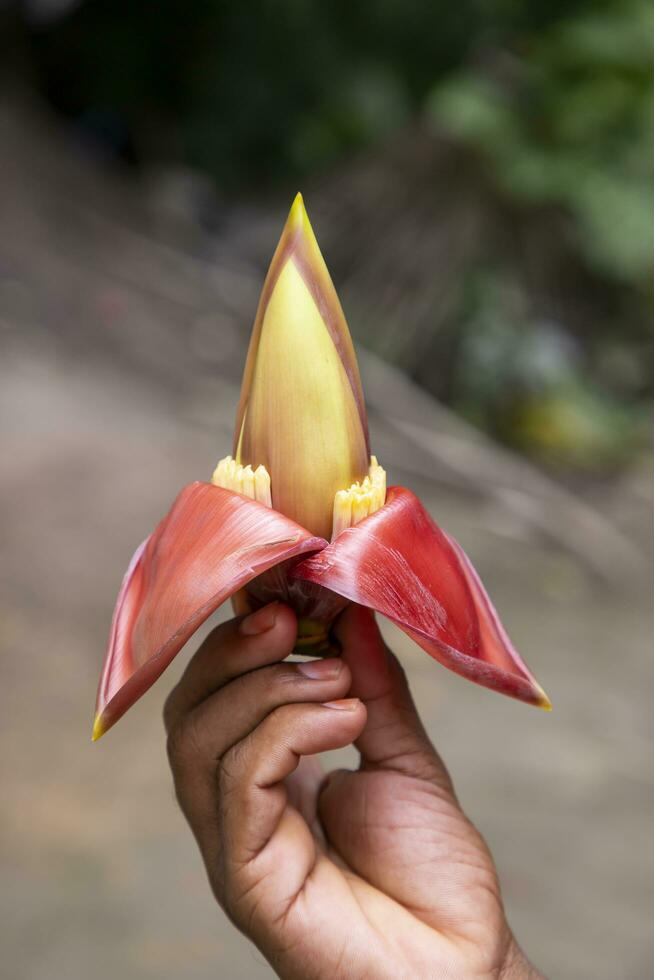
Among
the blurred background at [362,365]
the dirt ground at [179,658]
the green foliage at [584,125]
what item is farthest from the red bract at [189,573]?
the green foliage at [584,125]

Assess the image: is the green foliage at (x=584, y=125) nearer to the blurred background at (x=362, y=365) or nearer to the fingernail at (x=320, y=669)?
the blurred background at (x=362, y=365)

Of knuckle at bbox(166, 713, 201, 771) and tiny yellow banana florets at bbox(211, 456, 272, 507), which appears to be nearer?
tiny yellow banana florets at bbox(211, 456, 272, 507)

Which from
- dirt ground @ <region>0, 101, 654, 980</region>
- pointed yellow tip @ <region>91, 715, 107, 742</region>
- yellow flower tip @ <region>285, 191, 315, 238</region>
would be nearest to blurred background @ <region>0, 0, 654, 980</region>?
dirt ground @ <region>0, 101, 654, 980</region>

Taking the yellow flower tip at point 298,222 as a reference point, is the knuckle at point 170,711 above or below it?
below

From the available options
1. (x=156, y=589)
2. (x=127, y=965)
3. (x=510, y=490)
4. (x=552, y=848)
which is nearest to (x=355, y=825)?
(x=156, y=589)

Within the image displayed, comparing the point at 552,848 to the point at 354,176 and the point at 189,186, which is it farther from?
the point at 189,186

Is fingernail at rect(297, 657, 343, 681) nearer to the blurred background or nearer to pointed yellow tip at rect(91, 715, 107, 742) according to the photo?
pointed yellow tip at rect(91, 715, 107, 742)

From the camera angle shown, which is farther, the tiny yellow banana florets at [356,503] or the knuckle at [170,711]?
the knuckle at [170,711]
